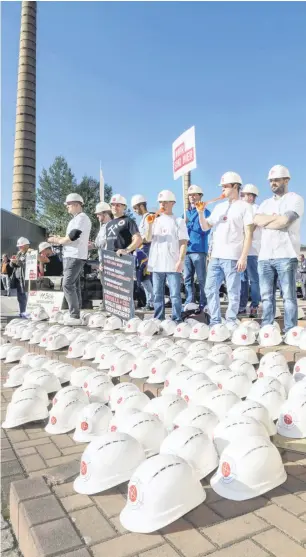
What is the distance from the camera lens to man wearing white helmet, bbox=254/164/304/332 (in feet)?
16.2

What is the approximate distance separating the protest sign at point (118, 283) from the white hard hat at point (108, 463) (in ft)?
14.9

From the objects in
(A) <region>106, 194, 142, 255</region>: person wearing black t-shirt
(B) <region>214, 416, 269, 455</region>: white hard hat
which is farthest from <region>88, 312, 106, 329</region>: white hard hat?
(B) <region>214, 416, 269, 455</region>: white hard hat

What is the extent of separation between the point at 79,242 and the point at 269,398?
4.59 metres

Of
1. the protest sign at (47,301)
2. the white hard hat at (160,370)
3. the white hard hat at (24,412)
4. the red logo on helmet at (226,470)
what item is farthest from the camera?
the protest sign at (47,301)

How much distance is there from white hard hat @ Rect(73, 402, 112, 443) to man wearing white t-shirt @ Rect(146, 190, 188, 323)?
3451 millimetres

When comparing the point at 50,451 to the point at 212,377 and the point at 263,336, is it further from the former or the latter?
the point at 263,336

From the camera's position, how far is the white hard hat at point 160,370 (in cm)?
398

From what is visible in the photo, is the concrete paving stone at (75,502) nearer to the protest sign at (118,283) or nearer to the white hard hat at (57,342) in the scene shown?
the white hard hat at (57,342)

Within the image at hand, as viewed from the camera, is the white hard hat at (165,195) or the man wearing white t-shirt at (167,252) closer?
the man wearing white t-shirt at (167,252)

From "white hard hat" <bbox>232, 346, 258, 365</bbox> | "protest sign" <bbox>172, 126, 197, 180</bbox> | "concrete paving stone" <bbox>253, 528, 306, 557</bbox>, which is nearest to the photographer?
"concrete paving stone" <bbox>253, 528, 306, 557</bbox>

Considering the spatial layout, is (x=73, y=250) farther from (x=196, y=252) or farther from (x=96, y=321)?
(x=196, y=252)

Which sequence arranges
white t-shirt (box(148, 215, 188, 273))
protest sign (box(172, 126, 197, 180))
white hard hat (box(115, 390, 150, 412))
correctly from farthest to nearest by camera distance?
protest sign (box(172, 126, 197, 180))
white t-shirt (box(148, 215, 188, 273))
white hard hat (box(115, 390, 150, 412))

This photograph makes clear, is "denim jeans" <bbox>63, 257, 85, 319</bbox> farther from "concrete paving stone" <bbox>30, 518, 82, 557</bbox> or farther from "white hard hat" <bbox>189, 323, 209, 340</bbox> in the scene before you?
"concrete paving stone" <bbox>30, 518, 82, 557</bbox>

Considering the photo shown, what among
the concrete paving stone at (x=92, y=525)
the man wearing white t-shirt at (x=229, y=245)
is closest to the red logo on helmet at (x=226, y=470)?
the concrete paving stone at (x=92, y=525)
